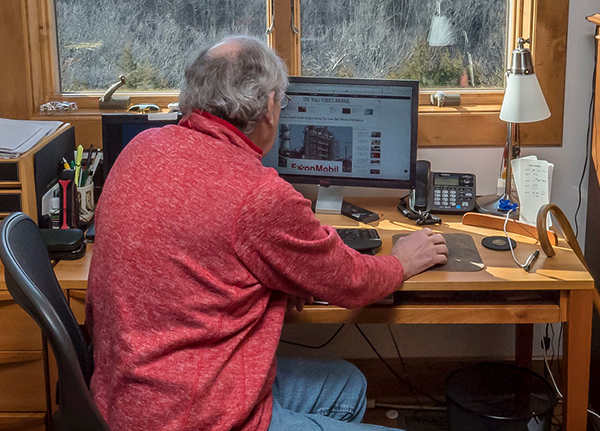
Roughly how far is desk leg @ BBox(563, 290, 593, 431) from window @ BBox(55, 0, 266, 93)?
4.46 ft

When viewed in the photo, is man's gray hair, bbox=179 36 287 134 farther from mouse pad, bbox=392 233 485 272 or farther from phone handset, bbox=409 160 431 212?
phone handset, bbox=409 160 431 212

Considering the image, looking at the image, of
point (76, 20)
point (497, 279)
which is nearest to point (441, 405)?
point (497, 279)

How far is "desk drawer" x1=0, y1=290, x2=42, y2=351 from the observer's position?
2.01 m

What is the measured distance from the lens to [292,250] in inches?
59.5

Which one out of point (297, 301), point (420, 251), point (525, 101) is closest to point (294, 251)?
point (297, 301)

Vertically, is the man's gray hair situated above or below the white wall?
above

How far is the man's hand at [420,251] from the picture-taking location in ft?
6.40

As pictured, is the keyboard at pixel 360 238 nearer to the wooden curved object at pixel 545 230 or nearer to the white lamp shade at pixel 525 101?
the wooden curved object at pixel 545 230

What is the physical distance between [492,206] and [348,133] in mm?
495

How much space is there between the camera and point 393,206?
2.54 metres

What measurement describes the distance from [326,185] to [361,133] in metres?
0.19

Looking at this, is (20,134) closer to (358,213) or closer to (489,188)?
(358,213)

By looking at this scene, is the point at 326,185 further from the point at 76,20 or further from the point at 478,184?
the point at 76,20

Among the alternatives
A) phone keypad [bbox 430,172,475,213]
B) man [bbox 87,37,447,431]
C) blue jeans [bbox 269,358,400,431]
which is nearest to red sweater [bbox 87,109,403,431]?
man [bbox 87,37,447,431]
